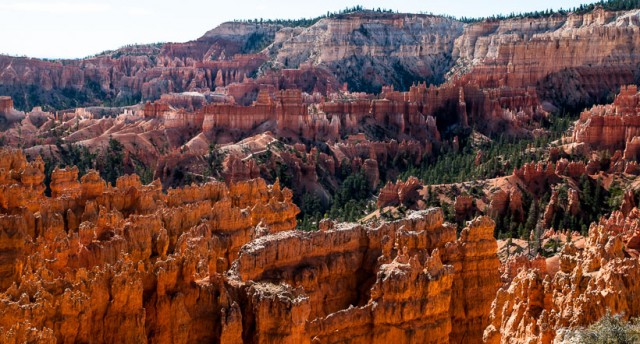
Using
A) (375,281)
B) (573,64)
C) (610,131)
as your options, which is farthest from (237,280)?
(573,64)

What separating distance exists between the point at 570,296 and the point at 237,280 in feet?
27.8

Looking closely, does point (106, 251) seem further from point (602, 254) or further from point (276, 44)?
point (276, 44)

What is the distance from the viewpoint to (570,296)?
20750 mm

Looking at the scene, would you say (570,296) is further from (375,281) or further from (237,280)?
(237,280)

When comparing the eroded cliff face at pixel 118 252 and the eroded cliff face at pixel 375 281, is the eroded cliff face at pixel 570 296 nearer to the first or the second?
the eroded cliff face at pixel 375 281

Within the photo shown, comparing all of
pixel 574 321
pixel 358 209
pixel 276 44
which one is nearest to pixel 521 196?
pixel 358 209

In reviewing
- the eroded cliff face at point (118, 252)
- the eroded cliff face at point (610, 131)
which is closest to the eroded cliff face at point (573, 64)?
the eroded cliff face at point (610, 131)

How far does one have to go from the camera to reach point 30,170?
40.4 m

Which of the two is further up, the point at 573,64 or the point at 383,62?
the point at 573,64

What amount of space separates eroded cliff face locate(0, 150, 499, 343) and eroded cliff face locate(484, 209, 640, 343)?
2.98 meters

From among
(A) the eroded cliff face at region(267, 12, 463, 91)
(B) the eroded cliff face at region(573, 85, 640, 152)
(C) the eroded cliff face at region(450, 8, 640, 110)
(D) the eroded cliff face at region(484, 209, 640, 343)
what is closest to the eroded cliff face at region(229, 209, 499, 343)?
(D) the eroded cliff face at region(484, 209, 640, 343)

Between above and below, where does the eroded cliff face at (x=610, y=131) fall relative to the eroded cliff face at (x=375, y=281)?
below

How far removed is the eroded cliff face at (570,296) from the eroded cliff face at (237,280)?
298cm

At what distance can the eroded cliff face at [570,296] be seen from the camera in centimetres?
2005
